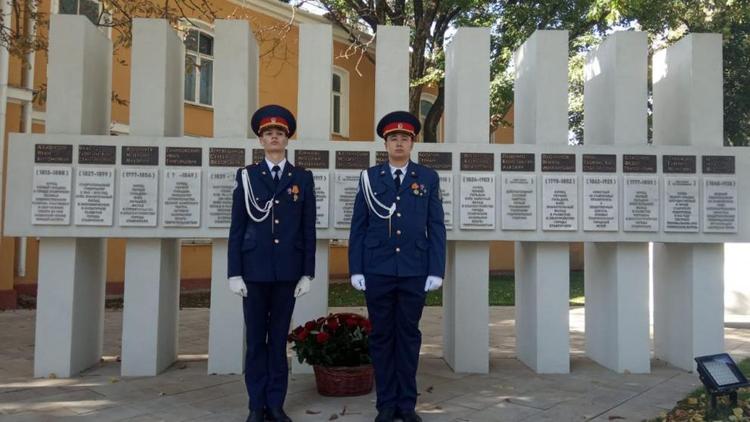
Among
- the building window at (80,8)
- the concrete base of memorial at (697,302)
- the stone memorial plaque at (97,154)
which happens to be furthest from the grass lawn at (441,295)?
the building window at (80,8)

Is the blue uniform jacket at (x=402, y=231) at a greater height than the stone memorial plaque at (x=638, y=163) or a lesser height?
lesser

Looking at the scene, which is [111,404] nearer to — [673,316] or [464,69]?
[464,69]

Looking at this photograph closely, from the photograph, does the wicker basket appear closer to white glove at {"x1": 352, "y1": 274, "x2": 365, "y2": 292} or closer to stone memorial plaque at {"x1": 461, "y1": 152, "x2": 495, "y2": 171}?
white glove at {"x1": 352, "y1": 274, "x2": 365, "y2": 292}

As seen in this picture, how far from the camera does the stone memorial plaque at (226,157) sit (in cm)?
522

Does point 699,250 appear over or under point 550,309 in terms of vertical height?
over

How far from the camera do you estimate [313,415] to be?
13.6 feet

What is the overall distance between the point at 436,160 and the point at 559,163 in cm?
113

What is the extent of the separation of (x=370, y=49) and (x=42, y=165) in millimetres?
13474

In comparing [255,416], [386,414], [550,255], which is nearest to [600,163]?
[550,255]

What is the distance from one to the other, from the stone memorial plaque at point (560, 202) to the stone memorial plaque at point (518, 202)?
112 mm

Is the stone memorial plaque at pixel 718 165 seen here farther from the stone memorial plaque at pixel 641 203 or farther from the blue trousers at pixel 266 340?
the blue trousers at pixel 266 340

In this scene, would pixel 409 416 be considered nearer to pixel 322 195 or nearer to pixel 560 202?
pixel 322 195

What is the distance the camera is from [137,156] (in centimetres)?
519

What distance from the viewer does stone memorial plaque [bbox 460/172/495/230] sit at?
527cm
